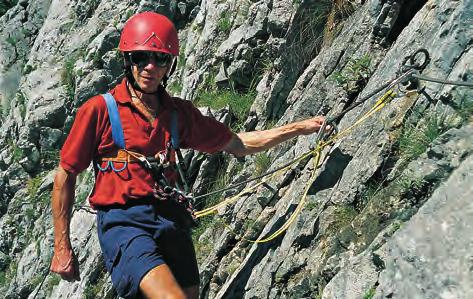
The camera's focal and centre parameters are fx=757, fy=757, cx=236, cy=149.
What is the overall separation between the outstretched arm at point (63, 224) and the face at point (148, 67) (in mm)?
874

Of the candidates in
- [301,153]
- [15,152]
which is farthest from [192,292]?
[15,152]

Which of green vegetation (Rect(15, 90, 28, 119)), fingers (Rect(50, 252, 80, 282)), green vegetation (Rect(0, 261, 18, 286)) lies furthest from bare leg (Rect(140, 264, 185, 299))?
green vegetation (Rect(15, 90, 28, 119))

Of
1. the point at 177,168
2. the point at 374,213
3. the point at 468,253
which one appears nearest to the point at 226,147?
the point at 177,168

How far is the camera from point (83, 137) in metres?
5.52

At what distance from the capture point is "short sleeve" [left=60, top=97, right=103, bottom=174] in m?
5.50

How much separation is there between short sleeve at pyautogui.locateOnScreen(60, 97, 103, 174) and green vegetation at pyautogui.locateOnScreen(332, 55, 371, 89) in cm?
280

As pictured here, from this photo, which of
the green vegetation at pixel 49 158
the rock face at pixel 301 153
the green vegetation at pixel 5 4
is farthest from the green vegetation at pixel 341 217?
the green vegetation at pixel 5 4

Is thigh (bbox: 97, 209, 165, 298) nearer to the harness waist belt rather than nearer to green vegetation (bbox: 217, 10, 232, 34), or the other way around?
the harness waist belt

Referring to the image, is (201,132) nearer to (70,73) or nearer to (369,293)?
(369,293)

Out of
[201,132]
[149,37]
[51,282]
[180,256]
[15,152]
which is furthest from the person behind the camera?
[15,152]

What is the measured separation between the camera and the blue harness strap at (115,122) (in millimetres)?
5590

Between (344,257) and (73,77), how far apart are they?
29.9 feet

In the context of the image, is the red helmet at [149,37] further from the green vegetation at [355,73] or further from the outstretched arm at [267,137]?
the green vegetation at [355,73]

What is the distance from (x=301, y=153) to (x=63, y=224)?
2.70 meters
